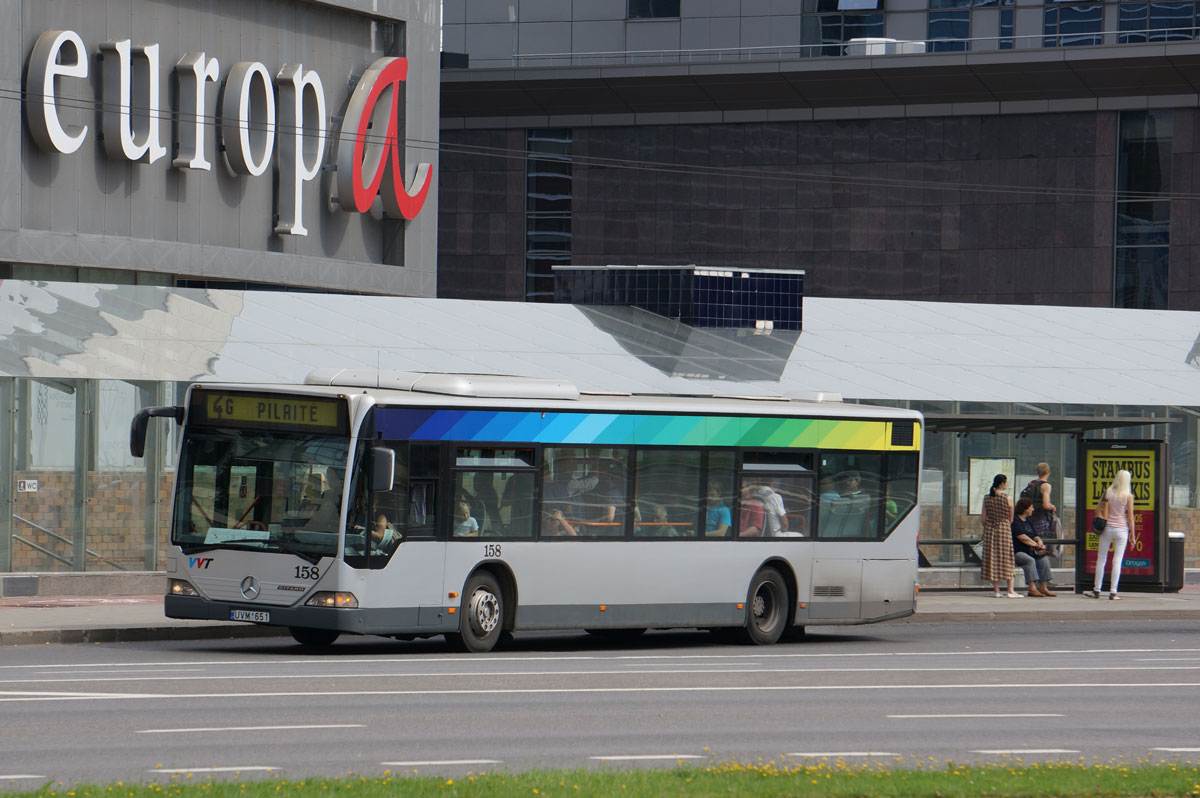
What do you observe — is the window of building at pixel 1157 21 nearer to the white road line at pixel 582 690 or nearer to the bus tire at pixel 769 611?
the bus tire at pixel 769 611

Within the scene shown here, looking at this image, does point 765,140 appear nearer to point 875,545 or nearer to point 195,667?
point 875,545

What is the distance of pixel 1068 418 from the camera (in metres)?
27.0

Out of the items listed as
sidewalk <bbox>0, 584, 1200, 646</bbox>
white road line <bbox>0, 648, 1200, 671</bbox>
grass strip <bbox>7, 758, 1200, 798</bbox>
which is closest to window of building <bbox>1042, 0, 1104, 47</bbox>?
sidewalk <bbox>0, 584, 1200, 646</bbox>

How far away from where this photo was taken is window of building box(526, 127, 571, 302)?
6050cm

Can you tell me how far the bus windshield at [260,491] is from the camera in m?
17.3

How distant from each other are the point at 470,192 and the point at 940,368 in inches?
1242

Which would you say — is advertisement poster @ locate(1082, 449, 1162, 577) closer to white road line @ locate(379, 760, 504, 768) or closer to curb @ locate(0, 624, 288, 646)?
curb @ locate(0, 624, 288, 646)

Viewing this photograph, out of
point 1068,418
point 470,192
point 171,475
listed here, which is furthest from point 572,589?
point 470,192

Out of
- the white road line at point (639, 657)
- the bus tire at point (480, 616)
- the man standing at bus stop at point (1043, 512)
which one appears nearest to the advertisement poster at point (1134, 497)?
the man standing at bus stop at point (1043, 512)

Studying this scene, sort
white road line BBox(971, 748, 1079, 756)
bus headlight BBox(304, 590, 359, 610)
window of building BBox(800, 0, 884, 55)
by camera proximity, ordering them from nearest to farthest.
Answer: white road line BBox(971, 748, 1079, 756)
bus headlight BBox(304, 590, 359, 610)
window of building BBox(800, 0, 884, 55)

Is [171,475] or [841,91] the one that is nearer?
[171,475]

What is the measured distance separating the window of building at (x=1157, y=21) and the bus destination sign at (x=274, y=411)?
4319 centimetres

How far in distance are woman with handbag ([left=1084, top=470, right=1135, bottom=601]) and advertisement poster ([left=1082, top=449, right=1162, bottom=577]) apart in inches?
46.5

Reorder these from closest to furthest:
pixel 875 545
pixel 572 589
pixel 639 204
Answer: pixel 572 589 → pixel 875 545 → pixel 639 204
